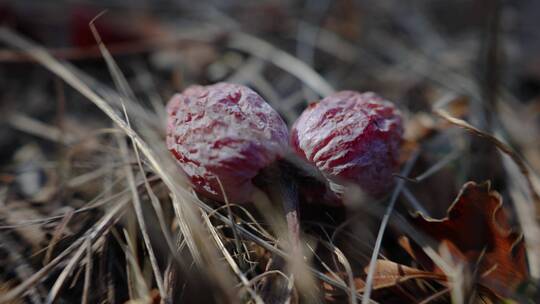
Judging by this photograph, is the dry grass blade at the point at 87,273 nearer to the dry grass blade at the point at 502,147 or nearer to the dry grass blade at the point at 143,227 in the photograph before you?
the dry grass blade at the point at 143,227

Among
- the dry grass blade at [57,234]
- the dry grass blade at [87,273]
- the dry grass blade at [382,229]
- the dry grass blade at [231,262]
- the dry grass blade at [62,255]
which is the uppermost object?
the dry grass blade at [57,234]

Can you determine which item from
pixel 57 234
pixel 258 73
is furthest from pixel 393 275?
pixel 258 73

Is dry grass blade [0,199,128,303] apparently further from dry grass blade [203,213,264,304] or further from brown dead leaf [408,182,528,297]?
brown dead leaf [408,182,528,297]

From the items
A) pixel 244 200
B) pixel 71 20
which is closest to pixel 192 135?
pixel 244 200

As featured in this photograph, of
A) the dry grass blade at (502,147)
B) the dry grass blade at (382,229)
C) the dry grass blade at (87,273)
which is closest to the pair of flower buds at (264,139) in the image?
the dry grass blade at (382,229)

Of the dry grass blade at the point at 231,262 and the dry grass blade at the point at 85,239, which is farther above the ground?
the dry grass blade at the point at 85,239

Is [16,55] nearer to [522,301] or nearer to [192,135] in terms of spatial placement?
[192,135]
